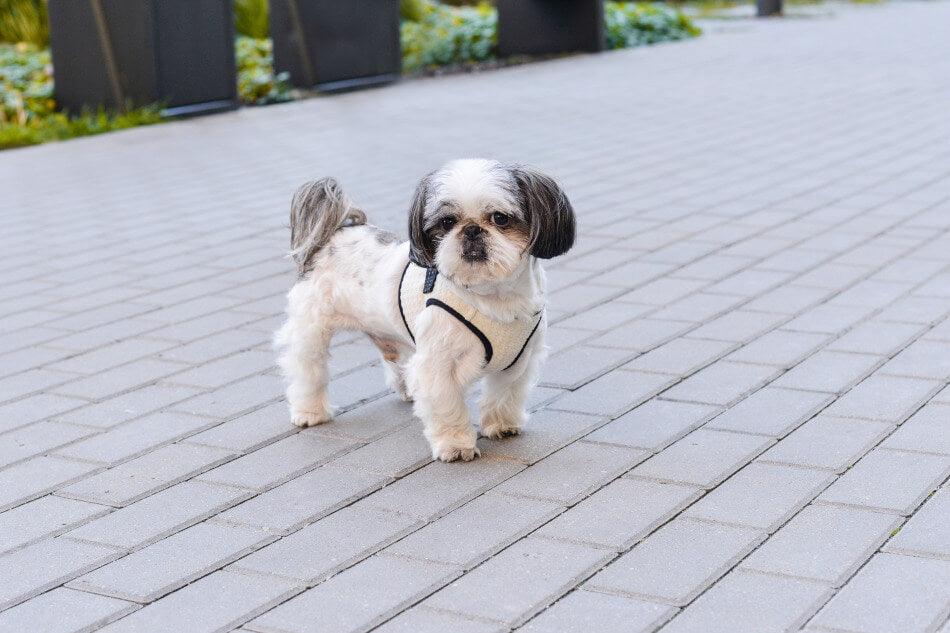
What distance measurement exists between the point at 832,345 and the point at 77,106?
9166 mm

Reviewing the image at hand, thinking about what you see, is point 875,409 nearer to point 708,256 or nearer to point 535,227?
point 535,227

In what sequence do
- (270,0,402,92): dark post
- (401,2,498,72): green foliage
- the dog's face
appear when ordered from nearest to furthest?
1. the dog's face
2. (270,0,402,92): dark post
3. (401,2,498,72): green foliage

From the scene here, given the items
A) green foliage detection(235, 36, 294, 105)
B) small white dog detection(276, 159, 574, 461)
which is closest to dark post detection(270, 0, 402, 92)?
green foliage detection(235, 36, 294, 105)

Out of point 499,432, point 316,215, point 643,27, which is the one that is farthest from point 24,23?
point 499,432

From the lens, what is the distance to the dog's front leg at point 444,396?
393cm

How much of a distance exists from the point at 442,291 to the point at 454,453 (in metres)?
0.50

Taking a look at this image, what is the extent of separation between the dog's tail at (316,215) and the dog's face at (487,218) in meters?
0.74

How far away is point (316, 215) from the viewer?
439cm

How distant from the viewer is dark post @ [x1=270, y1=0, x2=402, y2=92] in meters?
13.9

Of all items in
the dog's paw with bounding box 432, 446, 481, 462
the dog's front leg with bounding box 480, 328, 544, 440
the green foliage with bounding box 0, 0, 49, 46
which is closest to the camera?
the dog's paw with bounding box 432, 446, 481, 462

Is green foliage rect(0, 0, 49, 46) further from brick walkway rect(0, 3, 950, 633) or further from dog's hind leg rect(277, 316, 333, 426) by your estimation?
dog's hind leg rect(277, 316, 333, 426)

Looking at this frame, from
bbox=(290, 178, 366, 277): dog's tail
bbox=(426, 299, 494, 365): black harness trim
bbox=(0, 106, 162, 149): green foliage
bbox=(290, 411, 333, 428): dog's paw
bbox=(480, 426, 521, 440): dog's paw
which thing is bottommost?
bbox=(480, 426, 521, 440): dog's paw

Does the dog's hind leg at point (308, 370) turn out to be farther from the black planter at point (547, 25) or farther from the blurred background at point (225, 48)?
the black planter at point (547, 25)

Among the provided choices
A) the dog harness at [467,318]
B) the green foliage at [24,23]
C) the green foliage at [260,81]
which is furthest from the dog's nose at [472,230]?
the green foliage at [24,23]
